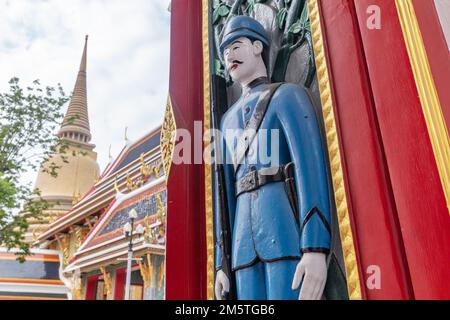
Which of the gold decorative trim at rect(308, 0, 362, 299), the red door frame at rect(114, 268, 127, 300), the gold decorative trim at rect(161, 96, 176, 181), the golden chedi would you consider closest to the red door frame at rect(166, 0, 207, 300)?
the gold decorative trim at rect(161, 96, 176, 181)

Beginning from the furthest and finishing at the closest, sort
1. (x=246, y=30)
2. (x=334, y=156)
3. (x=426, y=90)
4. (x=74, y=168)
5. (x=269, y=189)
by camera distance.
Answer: (x=74, y=168) < (x=246, y=30) < (x=269, y=189) < (x=334, y=156) < (x=426, y=90)

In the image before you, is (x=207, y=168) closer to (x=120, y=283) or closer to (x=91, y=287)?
Result: (x=120, y=283)

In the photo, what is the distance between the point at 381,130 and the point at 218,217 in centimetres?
96

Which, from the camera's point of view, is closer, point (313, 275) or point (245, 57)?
point (313, 275)

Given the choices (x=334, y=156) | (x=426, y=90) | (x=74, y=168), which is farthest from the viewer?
(x=74, y=168)

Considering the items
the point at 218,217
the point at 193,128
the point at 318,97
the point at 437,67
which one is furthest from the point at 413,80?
the point at 193,128

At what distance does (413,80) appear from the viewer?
4.28 ft

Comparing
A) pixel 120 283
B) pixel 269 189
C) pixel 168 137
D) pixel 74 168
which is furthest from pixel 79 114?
pixel 269 189

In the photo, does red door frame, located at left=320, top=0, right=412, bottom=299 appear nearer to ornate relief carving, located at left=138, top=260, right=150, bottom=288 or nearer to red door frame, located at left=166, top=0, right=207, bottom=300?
red door frame, located at left=166, top=0, right=207, bottom=300

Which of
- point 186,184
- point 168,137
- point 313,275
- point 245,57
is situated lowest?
point 313,275

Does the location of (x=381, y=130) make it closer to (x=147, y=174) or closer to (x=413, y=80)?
(x=413, y=80)

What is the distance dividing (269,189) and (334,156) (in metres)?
0.32

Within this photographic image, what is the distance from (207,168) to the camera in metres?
2.29

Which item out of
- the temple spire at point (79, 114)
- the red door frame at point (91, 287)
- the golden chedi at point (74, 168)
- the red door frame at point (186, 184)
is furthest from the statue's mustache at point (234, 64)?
the temple spire at point (79, 114)
